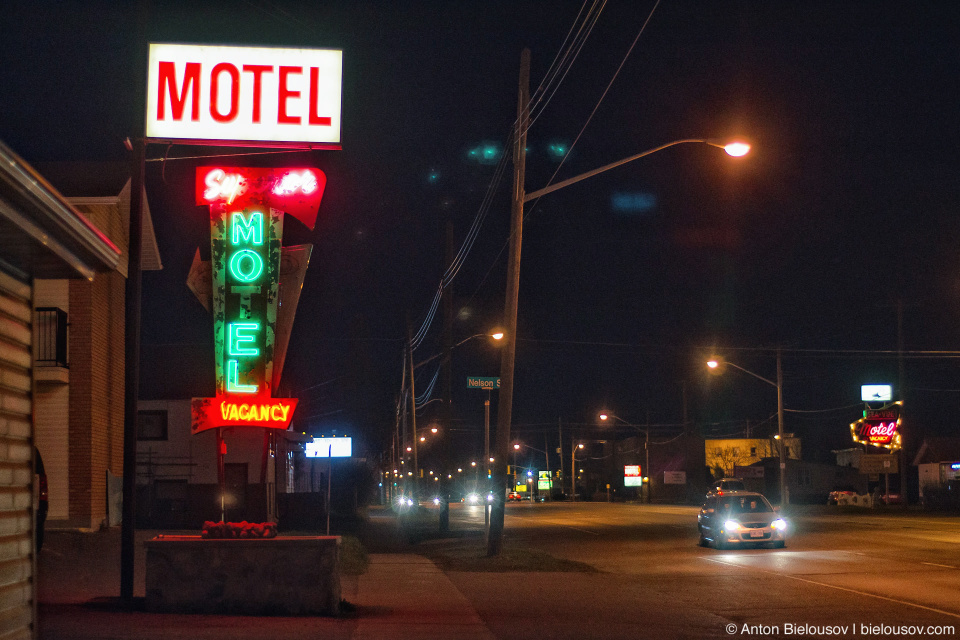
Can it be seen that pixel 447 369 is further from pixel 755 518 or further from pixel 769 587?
pixel 769 587

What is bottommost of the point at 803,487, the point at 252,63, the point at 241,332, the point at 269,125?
the point at 803,487

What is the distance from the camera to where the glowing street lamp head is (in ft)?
53.5

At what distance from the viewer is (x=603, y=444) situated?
123 metres

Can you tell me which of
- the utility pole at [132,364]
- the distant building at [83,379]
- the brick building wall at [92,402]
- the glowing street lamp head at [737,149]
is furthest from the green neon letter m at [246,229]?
the brick building wall at [92,402]

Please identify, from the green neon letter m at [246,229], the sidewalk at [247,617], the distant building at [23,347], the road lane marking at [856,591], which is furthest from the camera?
the green neon letter m at [246,229]

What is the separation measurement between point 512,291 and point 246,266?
20.7 feet

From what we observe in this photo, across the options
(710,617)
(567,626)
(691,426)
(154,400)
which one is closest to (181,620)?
(567,626)

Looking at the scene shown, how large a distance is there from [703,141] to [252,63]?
7.63 metres

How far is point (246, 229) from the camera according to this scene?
55.7ft

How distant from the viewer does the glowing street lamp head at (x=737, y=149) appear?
642 inches

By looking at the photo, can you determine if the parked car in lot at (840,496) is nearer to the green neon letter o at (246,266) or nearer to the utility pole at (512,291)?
the utility pole at (512,291)

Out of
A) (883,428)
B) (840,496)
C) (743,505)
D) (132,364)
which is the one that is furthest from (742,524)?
(840,496)

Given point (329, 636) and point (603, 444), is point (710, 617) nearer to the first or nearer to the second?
point (329, 636)

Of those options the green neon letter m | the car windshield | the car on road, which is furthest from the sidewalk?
the car windshield
